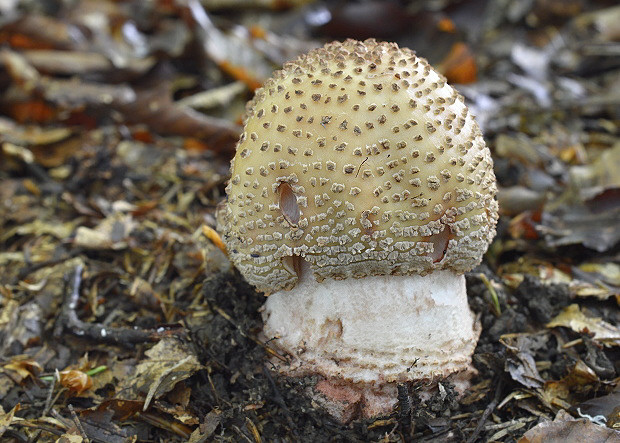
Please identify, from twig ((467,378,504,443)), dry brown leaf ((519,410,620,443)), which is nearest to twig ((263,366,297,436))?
twig ((467,378,504,443))

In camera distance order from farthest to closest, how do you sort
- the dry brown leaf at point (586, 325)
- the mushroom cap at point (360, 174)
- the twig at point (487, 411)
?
the dry brown leaf at point (586, 325) < the twig at point (487, 411) < the mushroom cap at point (360, 174)

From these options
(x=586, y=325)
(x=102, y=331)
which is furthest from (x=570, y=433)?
(x=102, y=331)

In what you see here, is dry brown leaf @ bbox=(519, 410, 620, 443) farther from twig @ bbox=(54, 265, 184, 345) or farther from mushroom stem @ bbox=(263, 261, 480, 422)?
twig @ bbox=(54, 265, 184, 345)

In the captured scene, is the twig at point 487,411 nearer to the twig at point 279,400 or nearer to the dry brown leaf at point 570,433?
the dry brown leaf at point 570,433

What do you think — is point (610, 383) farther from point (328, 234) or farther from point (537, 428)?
point (328, 234)

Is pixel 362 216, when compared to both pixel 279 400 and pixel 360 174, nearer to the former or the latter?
pixel 360 174

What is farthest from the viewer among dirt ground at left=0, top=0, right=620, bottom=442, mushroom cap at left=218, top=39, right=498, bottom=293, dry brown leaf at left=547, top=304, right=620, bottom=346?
dry brown leaf at left=547, top=304, right=620, bottom=346

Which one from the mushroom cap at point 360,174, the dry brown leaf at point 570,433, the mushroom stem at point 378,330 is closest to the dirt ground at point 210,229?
the dry brown leaf at point 570,433
